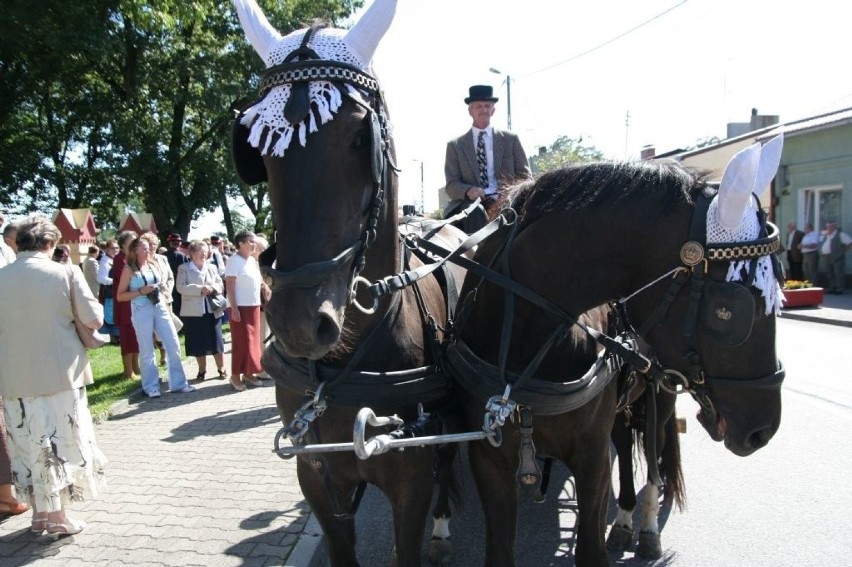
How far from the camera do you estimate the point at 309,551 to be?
3711 mm

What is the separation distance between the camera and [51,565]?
360 centimetres

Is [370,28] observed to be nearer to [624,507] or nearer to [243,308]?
[624,507]

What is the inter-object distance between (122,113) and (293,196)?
67.0 ft

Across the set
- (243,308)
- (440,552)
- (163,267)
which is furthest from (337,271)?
(163,267)

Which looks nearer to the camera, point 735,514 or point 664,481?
point 664,481

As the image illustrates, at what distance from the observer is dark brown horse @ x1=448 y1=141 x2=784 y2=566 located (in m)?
1.94

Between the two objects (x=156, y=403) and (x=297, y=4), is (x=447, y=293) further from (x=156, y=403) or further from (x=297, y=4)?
(x=297, y=4)

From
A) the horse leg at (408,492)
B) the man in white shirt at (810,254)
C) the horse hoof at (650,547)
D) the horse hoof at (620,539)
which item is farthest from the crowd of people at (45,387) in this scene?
the man in white shirt at (810,254)

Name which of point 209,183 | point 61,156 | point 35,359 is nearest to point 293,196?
point 35,359

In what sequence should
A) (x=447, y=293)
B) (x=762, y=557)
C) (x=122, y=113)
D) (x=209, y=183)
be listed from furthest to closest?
(x=209, y=183)
(x=122, y=113)
(x=762, y=557)
(x=447, y=293)

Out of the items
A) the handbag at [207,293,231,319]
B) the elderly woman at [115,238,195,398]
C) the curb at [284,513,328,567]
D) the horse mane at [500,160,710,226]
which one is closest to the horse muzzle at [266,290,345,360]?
the horse mane at [500,160,710,226]

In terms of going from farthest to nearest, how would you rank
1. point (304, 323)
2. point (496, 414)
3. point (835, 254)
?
point (835, 254), point (496, 414), point (304, 323)

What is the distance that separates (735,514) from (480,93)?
357 cm

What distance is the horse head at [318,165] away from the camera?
5.32 feet
